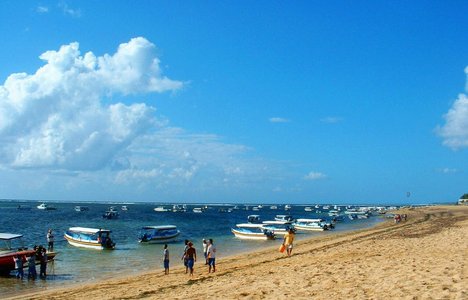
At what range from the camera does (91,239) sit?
42375 millimetres

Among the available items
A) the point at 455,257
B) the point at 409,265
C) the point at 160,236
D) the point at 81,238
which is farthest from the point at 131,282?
the point at 160,236

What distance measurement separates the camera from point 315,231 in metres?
65.7

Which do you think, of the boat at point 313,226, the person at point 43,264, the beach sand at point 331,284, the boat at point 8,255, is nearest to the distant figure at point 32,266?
the person at point 43,264

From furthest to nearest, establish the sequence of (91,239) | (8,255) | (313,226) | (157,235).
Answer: (313,226), (157,235), (91,239), (8,255)

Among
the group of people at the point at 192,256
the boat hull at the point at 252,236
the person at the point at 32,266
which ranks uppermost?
the group of people at the point at 192,256

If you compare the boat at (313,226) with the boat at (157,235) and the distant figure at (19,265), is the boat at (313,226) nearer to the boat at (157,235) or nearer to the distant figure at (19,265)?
the boat at (157,235)

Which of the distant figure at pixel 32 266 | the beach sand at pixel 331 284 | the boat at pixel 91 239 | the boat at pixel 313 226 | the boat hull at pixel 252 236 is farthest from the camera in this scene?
the boat at pixel 313 226

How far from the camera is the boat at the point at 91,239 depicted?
4081 cm

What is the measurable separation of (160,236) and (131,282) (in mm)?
25595

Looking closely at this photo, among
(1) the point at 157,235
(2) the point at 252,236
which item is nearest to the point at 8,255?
(1) the point at 157,235

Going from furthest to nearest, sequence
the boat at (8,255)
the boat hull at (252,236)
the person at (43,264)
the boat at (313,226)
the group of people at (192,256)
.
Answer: the boat at (313,226) → the boat hull at (252,236) → the boat at (8,255) → the person at (43,264) → the group of people at (192,256)

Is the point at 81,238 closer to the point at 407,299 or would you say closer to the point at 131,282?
the point at 131,282

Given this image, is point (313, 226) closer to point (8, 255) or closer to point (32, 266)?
point (32, 266)

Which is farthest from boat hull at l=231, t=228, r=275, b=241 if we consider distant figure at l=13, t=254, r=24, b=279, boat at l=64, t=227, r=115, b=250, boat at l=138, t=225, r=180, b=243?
distant figure at l=13, t=254, r=24, b=279
